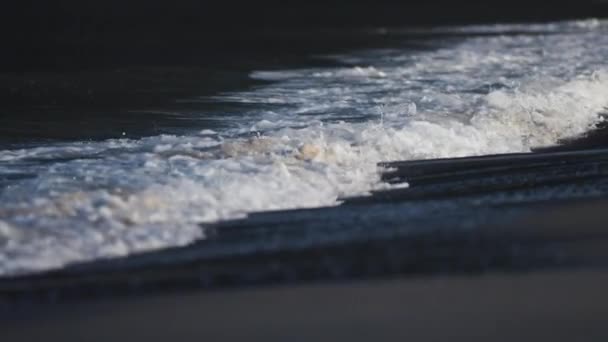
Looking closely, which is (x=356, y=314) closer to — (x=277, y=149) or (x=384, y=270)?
(x=384, y=270)

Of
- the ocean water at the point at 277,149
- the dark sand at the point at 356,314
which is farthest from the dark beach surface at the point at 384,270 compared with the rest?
the ocean water at the point at 277,149

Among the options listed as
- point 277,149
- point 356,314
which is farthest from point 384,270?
point 277,149

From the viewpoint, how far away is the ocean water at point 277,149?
19.3 ft

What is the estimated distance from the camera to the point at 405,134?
8398mm

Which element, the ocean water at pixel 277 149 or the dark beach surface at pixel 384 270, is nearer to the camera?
the dark beach surface at pixel 384 270

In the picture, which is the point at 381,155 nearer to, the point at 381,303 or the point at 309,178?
the point at 309,178

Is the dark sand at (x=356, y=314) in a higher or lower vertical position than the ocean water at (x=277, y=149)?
lower

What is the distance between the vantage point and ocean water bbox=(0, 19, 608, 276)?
587 cm

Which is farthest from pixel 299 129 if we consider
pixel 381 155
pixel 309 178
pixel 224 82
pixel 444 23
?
pixel 444 23

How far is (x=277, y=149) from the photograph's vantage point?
7805 mm

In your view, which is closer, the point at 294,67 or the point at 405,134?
the point at 405,134

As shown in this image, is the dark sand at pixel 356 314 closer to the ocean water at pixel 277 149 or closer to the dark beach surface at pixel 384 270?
the dark beach surface at pixel 384 270

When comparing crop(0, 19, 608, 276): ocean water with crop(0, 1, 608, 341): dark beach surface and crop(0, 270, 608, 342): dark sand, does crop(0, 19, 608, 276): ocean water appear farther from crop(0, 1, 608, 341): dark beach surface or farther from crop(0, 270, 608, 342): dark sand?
crop(0, 270, 608, 342): dark sand

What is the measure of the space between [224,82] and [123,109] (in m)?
2.20
